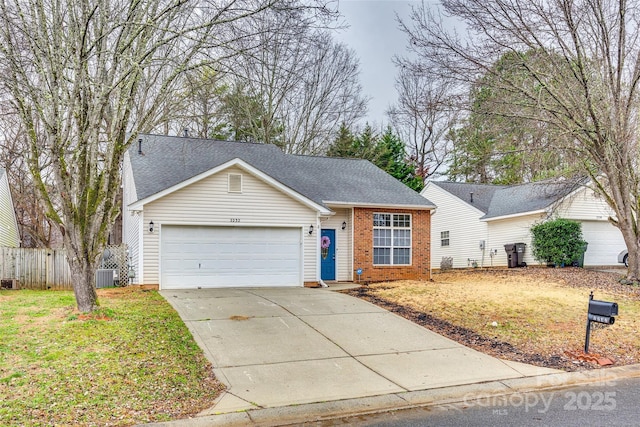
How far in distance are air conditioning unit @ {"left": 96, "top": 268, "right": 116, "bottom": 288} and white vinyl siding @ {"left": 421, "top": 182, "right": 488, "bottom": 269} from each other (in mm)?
16155

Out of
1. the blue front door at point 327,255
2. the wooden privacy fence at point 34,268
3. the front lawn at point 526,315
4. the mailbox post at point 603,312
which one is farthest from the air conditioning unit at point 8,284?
the mailbox post at point 603,312

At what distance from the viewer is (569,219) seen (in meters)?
20.4

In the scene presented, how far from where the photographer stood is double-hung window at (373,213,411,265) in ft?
54.0

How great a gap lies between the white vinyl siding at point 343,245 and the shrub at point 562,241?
9.01 meters

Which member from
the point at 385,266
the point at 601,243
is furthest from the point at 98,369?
the point at 601,243

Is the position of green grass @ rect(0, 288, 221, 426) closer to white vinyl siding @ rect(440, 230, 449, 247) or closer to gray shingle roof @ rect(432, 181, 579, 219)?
gray shingle roof @ rect(432, 181, 579, 219)

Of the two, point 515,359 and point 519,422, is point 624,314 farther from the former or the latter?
point 519,422

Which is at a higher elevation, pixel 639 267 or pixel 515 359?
pixel 639 267

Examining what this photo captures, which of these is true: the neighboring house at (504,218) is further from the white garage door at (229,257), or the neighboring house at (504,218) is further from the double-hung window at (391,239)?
the white garage door at (229,257)

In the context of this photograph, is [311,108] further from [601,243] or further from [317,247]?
[601,243]

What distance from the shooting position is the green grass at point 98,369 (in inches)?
194

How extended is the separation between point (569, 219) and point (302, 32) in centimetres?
1675

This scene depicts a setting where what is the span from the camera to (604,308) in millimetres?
7176

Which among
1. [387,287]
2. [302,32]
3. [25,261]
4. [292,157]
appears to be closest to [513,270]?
[387,287]
